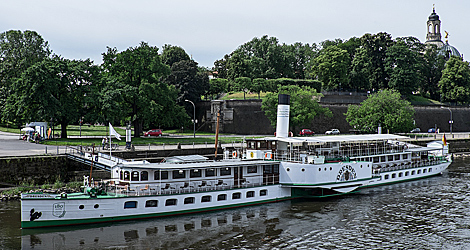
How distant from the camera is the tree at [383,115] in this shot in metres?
67.0

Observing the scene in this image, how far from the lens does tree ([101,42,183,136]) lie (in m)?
57.7

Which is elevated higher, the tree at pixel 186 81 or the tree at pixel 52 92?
the tree at pixel 186 81

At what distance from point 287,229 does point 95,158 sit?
64.8 ft

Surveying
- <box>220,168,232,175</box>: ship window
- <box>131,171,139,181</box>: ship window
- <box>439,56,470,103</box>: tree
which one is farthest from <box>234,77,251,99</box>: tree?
<box>131,171,139,181</box>: ship window

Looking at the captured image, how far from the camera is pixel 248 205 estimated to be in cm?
3078

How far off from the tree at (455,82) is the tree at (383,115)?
37006mm

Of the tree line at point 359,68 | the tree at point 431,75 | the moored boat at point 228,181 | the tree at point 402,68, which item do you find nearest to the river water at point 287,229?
the moored boat at point 228,181

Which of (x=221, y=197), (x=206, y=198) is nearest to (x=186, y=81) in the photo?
(x=221, y=197)

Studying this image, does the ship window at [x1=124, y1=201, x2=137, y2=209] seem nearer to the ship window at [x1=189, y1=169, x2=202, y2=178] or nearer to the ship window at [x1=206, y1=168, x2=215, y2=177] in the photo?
the ship window at [x1=189, y1=169, x2=202, y2=178]

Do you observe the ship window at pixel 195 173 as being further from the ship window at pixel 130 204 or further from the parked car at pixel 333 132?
the parked car at pixel 333 132

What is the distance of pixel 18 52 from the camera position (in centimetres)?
6694


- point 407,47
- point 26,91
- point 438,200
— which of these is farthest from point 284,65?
point 438,200

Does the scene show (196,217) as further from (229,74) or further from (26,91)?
(229,74)

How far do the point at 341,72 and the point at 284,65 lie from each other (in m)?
15.8
